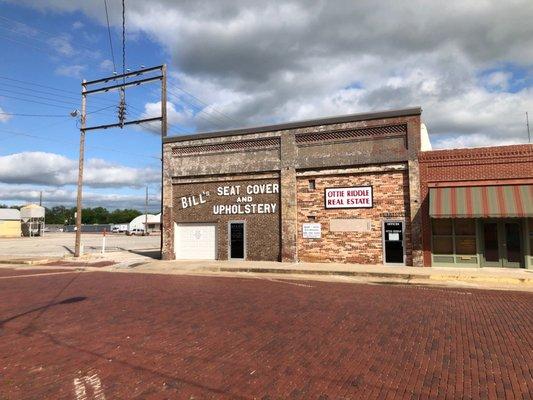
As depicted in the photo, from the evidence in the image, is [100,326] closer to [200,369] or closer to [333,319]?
[200,369]

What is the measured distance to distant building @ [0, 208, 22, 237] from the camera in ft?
208

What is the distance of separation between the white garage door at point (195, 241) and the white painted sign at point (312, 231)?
5177mm

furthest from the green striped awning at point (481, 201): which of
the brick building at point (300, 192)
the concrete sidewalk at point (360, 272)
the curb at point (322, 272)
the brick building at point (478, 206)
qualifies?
the curb at point (322, 272)

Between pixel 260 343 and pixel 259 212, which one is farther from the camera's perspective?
pixel 259 212

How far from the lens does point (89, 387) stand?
5.31m

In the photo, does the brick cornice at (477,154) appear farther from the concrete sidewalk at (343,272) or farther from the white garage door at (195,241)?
the white garage door at (195,241)

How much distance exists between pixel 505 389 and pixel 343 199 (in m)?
15.1

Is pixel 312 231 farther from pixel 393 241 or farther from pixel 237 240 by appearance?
pixel 237 240

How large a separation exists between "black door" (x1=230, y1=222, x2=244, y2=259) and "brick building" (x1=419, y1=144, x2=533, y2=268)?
29.0 ft

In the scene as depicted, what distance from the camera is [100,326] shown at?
27.8 feet

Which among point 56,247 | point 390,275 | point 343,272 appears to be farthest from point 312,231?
point 56,247

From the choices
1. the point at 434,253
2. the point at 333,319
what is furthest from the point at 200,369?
the point at 434,253

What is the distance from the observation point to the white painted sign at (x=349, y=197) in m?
19.7

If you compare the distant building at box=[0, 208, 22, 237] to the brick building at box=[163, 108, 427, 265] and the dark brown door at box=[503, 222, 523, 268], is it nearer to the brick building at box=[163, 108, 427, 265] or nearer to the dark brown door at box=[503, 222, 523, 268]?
the brick building at box=[163, 108, 427, 265]
